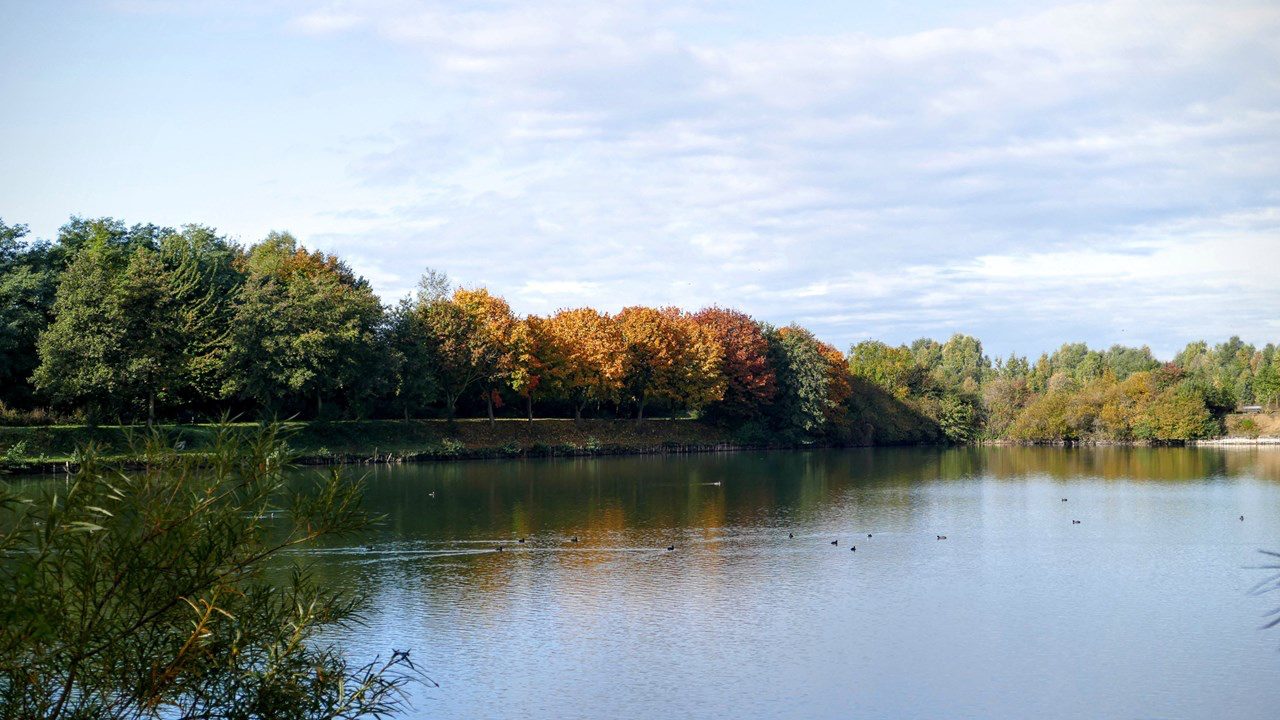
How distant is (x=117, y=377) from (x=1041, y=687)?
47354 mm

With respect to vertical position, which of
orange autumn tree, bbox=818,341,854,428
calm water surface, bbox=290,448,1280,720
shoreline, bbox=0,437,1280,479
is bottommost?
calm water surface, bbox=290,448,1280,720

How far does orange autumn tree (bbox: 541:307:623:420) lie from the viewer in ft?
240

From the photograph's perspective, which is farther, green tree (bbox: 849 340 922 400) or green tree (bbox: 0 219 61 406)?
green tree (bbox: 849 340 922 400)

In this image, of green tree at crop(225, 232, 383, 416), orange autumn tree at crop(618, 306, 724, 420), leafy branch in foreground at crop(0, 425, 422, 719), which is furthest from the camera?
orange autumn tree at crop(618, 306, 724, 420)

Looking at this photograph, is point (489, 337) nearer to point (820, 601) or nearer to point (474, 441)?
point (474, 441)

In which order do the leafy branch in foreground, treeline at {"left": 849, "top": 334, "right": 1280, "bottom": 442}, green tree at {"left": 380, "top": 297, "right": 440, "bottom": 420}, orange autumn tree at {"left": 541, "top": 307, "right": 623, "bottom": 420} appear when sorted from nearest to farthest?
the leafy branch in foreground, green tree at {"left": 380, "top": 297, "right": 440, "bottom": 420}, orange autumn tree at {"left": 541, "top": 307, "right": 623, "bottom": 420}, treeline at {"left": 849, "top": 334, "right": 1280, "bottom": 442}

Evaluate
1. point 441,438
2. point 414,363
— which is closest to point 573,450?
point 441,438

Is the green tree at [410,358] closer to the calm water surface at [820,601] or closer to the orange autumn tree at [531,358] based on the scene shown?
the orange autumn tree at [531,358]

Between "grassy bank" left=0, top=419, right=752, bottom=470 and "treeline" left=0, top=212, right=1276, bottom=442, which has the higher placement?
"treeline" left=0, top=212, right=1276, bottom=442

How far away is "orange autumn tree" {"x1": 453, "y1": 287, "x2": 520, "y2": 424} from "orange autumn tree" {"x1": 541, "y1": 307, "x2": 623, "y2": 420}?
3.37 m

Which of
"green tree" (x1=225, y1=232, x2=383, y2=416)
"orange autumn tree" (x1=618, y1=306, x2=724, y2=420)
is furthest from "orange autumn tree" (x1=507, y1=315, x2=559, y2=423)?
"green tree" (x1=225, y1=232, x2=383, y2=416)

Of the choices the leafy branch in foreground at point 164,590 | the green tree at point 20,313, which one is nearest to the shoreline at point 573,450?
the green tree at point 20,313

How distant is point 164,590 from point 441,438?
196 ft

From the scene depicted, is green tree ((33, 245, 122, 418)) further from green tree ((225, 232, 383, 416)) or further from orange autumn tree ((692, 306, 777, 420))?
orange autumn tree ((692, 306, 777, 420))
